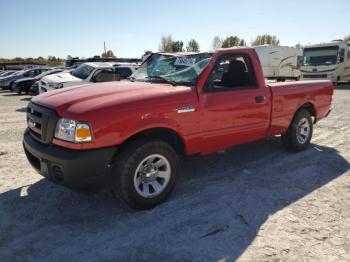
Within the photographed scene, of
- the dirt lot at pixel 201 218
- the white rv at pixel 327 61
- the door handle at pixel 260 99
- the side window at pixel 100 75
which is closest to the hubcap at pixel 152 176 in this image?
the dirt lot at pixel 201 218

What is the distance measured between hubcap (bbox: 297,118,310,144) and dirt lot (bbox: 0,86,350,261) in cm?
75

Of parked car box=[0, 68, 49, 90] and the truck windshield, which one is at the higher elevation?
the truck windshield

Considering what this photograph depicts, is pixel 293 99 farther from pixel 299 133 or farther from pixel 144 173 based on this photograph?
pixel 144 173

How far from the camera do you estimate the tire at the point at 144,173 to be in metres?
3.46

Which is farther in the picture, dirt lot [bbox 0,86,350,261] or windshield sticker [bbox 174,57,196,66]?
windshield sticker [bbox 174,57,196,66]

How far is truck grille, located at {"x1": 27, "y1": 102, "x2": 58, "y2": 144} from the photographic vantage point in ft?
11.1

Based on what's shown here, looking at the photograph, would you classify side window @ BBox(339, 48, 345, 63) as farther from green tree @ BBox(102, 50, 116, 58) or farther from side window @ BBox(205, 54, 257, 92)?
green tree @ BBox(102, 50, 116, 58)

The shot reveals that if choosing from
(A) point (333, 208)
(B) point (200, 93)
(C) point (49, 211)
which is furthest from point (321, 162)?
(C) point (49, 211)

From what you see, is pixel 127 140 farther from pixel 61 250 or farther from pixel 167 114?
pixel 61 250

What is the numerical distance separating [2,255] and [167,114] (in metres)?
2.14

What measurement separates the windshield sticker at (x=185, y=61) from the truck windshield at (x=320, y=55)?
1884cm

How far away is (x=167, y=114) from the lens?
145 inches

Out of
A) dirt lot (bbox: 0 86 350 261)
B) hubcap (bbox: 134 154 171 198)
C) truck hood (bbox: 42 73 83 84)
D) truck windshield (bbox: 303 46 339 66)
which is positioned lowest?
dirt lot (bbox: 0 86 350 261)

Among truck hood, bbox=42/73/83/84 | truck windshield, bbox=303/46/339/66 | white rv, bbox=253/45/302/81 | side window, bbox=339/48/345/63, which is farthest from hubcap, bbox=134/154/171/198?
white rv, bbox=253/45/302/81
